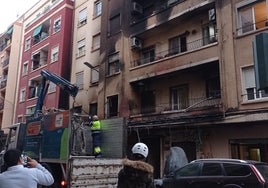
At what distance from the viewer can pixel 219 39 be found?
15242mm

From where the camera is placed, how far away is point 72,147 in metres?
10.1

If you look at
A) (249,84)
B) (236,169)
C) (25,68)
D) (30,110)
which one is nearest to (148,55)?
(249,84)

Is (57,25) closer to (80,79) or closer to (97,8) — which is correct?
(97,8)

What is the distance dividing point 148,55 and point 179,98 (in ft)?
13.2

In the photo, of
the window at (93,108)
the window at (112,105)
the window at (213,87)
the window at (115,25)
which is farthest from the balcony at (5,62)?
the window at (213,87)

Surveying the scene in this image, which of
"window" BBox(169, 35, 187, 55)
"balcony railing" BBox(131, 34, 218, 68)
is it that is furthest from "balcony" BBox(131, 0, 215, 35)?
"balcony railing" BBox(131, 34, 218, 68)

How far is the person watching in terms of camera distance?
3498mm

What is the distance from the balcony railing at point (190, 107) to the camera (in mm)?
15303

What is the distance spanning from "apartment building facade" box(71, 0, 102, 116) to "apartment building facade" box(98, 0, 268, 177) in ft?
4.49

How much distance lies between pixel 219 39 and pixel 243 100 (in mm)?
3144

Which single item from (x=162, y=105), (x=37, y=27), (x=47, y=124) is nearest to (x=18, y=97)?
(x=37, y=27)

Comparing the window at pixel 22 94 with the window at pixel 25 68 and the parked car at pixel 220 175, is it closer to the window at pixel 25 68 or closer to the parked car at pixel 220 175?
the window at pixel 25 68

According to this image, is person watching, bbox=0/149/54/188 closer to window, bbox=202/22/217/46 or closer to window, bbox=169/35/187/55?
window, bbox=202/22/217/46

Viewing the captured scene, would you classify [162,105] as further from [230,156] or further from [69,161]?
[69,161]
